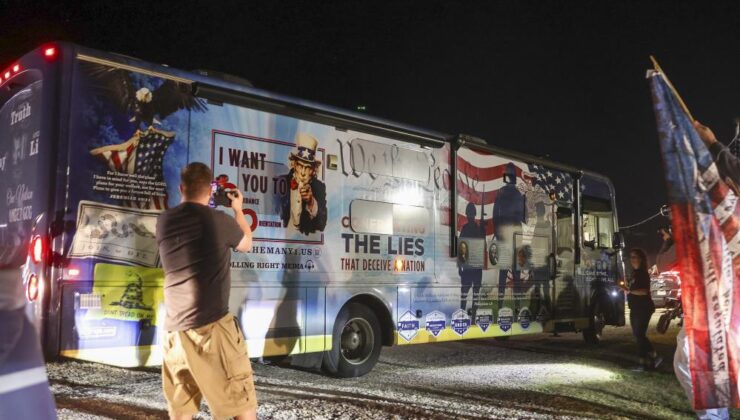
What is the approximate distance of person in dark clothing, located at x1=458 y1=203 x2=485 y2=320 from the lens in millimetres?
9078

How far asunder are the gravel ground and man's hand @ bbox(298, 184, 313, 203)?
6.55 ft

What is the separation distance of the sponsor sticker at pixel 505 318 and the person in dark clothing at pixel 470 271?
0.65m

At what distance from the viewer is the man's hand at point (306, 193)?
23.8 ft

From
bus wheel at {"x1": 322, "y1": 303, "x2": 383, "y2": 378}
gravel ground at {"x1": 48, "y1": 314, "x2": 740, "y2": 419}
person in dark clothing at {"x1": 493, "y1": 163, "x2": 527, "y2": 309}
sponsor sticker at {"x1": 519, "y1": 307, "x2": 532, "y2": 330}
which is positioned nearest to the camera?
gravel ground at {"x1": 48, "y1": 314, "x2": 740, "y2": 419}

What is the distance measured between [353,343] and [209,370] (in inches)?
181

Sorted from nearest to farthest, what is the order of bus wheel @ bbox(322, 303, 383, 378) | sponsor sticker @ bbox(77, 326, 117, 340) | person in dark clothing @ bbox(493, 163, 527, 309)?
sponsor sticker @ bbox(77, 326, 117, 340) < bus wheel @ bbox(322, 303, 383, 378) < person in dark clothing @ bbox(493, 163, 527, 309)

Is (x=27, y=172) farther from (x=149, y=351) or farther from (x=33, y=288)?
(x=149, y=351)

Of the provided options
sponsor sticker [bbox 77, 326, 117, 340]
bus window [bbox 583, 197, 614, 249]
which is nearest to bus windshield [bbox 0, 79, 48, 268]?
sponsor sticker [bbox 77, 326, 117, 340]

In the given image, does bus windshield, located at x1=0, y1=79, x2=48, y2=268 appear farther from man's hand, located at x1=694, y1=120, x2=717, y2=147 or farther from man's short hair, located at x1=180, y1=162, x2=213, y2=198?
man's hand, located at x1=694, y1=120, x2=717, y2=147

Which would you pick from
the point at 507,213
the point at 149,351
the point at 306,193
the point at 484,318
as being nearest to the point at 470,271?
the point at 484,318

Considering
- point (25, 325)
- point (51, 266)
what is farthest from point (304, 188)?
point (25, 325)

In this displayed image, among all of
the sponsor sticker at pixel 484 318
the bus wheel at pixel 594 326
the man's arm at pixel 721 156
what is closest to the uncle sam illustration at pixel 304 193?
the sponsor sticker at pixel 484 318

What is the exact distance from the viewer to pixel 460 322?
8.98 meters

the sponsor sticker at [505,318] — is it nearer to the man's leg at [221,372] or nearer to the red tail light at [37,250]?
the red tail light at [37,250]
